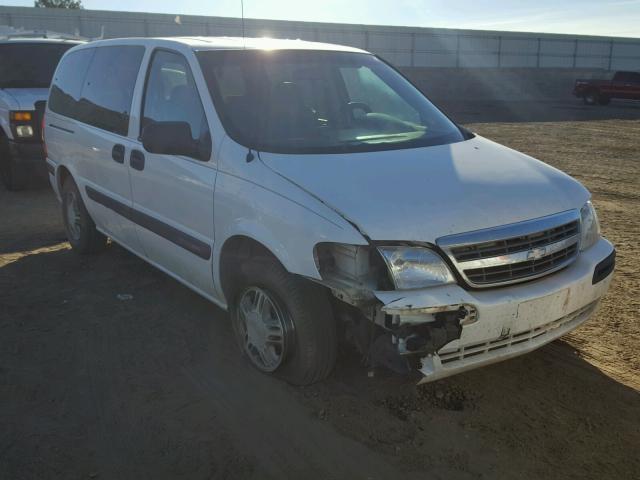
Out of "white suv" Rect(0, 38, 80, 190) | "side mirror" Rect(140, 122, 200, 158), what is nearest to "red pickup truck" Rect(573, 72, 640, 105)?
"white suv" Rect(0, 38, 80, 190)

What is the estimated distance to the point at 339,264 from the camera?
2934 millimetres

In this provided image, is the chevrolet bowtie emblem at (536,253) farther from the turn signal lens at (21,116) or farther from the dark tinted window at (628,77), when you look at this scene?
the dark tinted window at (628,77)

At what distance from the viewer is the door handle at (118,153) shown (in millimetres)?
4438

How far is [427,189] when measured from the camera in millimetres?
3051

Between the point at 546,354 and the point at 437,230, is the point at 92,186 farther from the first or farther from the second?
the point at 546,354

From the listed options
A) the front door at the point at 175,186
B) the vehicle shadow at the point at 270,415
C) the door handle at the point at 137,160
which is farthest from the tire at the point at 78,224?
the vehicle shadow at the point at 270,415

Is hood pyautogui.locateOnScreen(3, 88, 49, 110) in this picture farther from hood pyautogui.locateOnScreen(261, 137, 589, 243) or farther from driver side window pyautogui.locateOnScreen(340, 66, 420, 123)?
hood pyautogui.locateOnScreen(261, 137, 589, 243)

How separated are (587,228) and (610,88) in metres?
29.1

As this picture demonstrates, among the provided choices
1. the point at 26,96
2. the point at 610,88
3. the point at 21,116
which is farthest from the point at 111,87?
the point at 610,88

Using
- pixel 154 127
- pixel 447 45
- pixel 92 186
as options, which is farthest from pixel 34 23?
pixel 154 127

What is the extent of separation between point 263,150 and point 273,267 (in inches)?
26.0

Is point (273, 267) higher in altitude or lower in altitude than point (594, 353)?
higher

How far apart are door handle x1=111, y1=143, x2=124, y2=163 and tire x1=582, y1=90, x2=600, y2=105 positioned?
29.6 metres

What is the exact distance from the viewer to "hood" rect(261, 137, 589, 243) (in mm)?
2844
